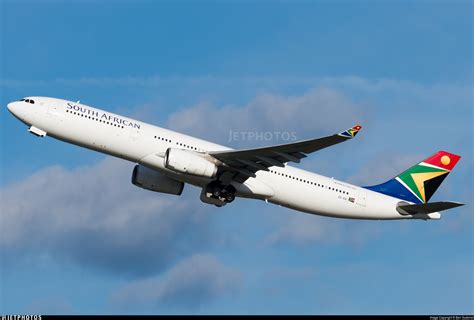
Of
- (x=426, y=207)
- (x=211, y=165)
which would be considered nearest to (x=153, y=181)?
(x=211, y=165)

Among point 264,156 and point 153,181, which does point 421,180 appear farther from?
point 153,181

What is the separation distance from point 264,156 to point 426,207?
10414 millimetres

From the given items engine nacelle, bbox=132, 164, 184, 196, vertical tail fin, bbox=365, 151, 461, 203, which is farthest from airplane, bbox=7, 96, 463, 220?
vertical tail fin, bbox=365, 151, 461, 203

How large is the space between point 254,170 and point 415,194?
37.2 feet

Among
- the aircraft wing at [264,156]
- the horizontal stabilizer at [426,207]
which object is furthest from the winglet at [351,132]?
the horizontal stabilizer at [426,207]

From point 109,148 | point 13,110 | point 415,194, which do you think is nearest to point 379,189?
point 415,194

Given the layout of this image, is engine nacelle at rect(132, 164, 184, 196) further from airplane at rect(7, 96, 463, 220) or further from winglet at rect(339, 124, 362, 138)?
winglet at rect(339, 124, 362, 138)

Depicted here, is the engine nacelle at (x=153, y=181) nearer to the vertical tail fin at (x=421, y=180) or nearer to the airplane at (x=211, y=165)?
the airplane at (x=211, y=165)

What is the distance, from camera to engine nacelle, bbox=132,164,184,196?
5022cm

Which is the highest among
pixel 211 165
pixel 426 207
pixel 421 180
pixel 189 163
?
pixel 421 180

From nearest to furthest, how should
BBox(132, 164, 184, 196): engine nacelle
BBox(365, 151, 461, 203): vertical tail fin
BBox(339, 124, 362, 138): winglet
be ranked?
1. BBox(339, 124, 362, 138): winglet
2. BBox(132, 164, 184, 196): engine nacelle
3. BBox(365, 151, 461, 203): vertical tail fin

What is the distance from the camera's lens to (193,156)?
46.2m

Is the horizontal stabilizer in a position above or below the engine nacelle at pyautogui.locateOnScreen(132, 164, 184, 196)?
below

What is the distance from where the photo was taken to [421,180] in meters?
A: 53.7
